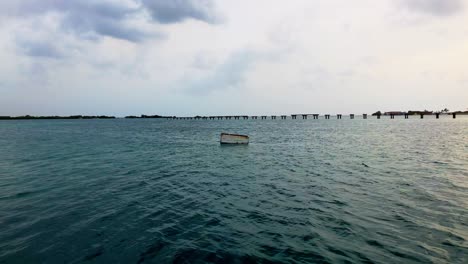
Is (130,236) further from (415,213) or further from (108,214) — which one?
(415,213)

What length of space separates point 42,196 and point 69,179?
13.5 ft

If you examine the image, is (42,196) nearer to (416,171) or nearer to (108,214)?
(108,214)

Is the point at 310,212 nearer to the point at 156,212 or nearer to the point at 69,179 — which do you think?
the point at 156,212

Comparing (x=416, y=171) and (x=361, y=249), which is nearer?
(x=361, y=249)

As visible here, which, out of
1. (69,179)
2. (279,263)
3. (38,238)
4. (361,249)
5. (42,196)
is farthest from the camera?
(69,179)

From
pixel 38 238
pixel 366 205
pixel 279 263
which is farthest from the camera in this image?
pixel 366 205

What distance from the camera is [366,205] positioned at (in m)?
11.8

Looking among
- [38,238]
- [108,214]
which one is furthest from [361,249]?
[38,238]

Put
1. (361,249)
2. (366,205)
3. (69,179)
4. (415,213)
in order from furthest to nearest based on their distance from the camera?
1. (69,179)
2. (366,205)
3. (415,213)
4. (361,249)

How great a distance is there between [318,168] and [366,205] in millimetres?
9295

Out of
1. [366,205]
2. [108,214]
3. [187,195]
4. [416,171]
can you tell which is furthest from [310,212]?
[416,171]

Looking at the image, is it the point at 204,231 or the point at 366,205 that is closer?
the point at 204,231

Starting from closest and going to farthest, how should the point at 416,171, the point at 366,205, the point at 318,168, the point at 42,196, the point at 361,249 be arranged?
the point at 361,249 < the point at 366,205 < the point at 42,196 < the point at 416,171 < the point at 318,168

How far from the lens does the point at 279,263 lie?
7.06m
